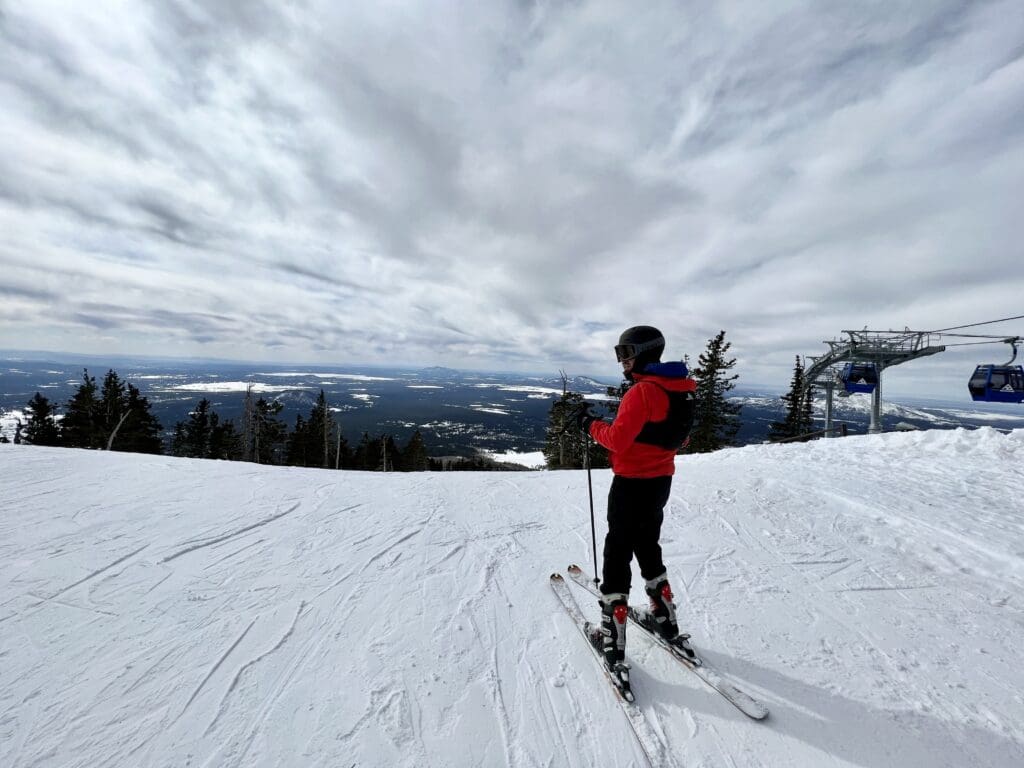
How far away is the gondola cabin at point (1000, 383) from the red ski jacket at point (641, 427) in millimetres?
20383

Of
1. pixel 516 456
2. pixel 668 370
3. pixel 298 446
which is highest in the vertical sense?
pixel 668 370

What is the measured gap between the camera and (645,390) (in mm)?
2949

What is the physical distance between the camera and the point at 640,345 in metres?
3.21

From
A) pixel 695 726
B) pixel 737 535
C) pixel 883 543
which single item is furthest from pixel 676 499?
pixel 695 726

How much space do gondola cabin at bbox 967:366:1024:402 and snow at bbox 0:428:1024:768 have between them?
13039mm

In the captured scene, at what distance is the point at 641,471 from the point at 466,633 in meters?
2.15

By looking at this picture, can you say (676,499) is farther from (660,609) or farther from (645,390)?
(645,390)

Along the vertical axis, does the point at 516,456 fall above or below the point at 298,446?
below

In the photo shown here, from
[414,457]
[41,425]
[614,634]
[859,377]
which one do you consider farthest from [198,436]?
→ [859,377]

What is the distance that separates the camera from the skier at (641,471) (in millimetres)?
2982

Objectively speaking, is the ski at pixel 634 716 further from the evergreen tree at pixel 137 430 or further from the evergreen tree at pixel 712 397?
the evergreen tree at pixel 137 430

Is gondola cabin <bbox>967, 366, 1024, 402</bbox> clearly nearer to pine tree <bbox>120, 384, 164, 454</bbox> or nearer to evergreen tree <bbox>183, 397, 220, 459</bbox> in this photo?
pine tree <bbox>120, 384, 164, 454</bbox>

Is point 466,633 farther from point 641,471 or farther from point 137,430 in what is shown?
point 137,430

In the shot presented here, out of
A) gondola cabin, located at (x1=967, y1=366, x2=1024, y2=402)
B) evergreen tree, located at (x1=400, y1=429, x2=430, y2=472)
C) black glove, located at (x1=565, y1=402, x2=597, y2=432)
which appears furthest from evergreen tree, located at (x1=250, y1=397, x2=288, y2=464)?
gondola cabin, located at (x1=967, y1=366, x2=1024, y2=402)
